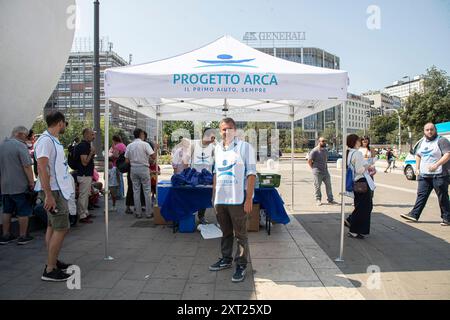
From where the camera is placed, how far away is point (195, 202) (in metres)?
5.66

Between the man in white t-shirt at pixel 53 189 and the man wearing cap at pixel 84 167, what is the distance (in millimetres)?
2620

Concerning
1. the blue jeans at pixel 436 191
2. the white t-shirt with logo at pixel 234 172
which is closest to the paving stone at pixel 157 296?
the white t-shirt with logo at pixel 234 172

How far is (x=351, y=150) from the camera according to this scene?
5449mm

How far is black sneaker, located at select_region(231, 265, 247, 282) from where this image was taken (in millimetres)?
3668

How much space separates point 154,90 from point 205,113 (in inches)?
190

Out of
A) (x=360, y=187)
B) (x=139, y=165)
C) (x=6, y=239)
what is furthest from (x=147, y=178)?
(x=360, y=187)

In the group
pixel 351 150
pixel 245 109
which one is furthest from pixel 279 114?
pixel 351 150

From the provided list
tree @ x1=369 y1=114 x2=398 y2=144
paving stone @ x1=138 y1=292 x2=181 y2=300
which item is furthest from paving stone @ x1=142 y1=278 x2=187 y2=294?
tree @ x1=369 y1=114 x2=398 y2=144

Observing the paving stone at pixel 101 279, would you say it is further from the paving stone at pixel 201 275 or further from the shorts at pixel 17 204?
the shorts at pixel 17 204

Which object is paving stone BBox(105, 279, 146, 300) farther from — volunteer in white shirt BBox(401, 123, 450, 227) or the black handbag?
volunteer in white shirt BBox(401, 123, 450, 227)

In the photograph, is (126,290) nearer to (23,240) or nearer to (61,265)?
(61,265)

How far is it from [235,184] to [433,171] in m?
4.73

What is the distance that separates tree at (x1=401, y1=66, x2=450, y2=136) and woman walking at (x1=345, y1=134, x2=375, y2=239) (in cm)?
2317

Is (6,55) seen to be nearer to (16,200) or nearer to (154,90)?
(16,200)
